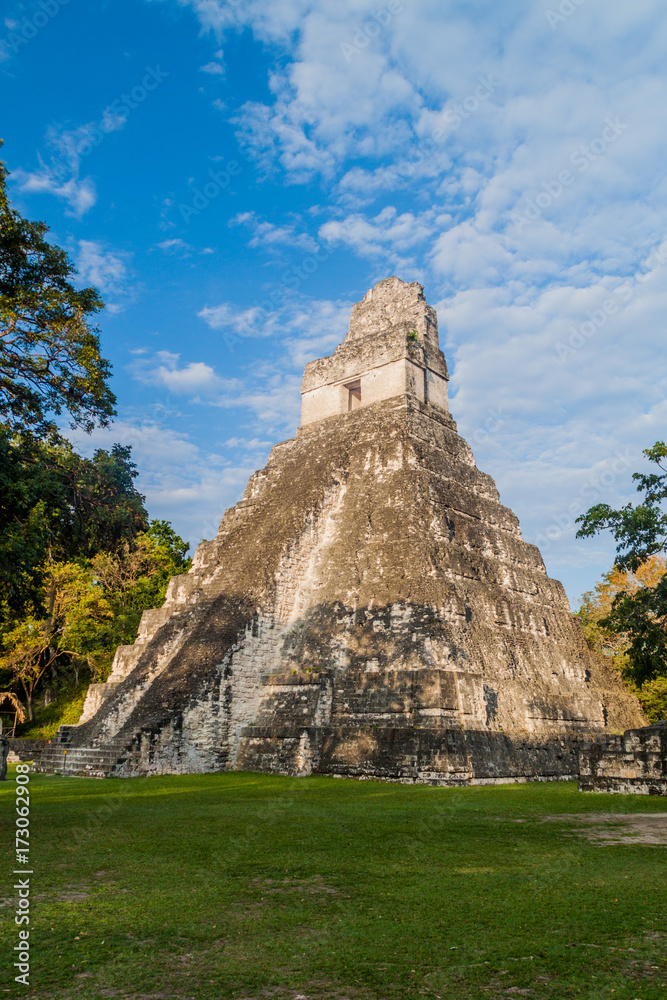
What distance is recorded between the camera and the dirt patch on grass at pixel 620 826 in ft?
18.4

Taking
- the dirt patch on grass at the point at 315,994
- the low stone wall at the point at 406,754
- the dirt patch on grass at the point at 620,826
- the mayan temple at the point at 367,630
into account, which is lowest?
the dirt patch on grass at the point at 620,826

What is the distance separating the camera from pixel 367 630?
13.0 meters

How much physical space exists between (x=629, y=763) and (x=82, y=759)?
930cm

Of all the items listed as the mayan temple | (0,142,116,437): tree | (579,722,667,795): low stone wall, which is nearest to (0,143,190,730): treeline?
(0,142,116,437): tree

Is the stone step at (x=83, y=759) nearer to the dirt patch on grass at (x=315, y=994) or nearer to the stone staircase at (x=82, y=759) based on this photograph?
the stone staircase at (x=82, y=759)

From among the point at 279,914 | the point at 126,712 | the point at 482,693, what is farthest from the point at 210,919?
the point at 126,712

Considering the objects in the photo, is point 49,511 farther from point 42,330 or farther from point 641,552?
point 641,552

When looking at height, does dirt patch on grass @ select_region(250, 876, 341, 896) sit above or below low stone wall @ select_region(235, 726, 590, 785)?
below

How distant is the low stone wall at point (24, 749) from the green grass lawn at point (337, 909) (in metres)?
10.7

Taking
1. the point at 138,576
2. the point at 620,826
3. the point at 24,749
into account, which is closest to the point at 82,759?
the point at 24,749

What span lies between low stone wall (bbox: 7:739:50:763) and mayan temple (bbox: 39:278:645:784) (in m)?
1.36

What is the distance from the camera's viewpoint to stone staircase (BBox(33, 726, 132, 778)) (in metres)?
11.6

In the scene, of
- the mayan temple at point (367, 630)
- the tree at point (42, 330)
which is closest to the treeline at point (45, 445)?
the tree at point (42, 330)

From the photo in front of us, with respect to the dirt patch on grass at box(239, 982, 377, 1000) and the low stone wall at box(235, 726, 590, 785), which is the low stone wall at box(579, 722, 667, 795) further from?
the dirt patch on grass at box(239, 982, 377, 1000)
